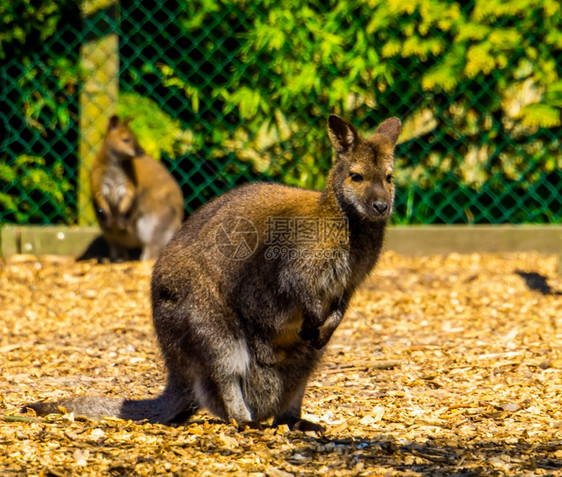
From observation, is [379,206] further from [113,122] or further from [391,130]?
[113,122]

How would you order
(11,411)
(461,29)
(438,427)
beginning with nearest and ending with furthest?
(438,427), (11,411), (461,29)

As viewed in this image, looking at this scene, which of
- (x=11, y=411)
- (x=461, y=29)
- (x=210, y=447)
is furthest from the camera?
(x=461, y=29)

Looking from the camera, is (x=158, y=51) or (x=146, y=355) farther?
(x=158, y=51)

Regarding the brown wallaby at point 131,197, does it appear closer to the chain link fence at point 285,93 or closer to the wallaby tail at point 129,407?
the chain link fence at point 285,93

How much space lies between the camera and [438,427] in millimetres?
3461

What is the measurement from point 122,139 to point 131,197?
0.65 meters

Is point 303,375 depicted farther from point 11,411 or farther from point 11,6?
point 11,6

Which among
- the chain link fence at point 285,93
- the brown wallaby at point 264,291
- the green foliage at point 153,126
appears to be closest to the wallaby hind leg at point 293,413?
the brown wallaby at point 264,291

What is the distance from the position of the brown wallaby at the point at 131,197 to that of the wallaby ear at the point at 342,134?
3.42 m

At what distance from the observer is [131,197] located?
7.31 metres

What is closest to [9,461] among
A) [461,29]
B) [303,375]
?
[303,375]

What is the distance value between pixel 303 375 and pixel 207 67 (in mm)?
3672

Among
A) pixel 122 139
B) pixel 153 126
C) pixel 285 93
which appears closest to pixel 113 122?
pixel 122 139

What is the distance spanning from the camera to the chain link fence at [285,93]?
257 inches
